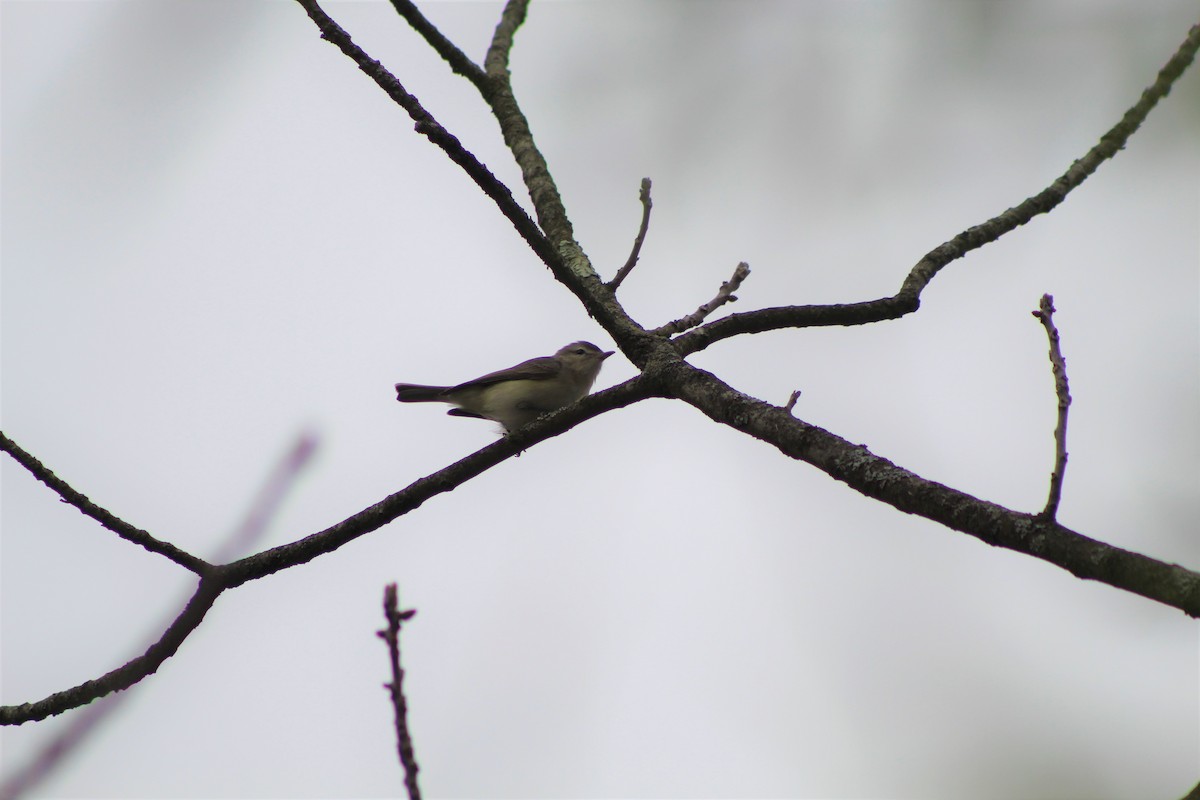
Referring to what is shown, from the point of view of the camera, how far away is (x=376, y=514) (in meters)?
3.10

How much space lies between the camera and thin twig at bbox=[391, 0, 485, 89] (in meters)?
4.20

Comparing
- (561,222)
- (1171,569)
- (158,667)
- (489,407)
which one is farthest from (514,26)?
(1171,569)

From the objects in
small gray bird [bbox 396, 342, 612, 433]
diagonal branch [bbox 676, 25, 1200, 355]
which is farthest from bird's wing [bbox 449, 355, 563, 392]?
diagonal branch [bbox 676, 25, 1200, 355]

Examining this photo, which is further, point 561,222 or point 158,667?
point 561,222

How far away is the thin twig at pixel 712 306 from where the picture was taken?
11.9 feet

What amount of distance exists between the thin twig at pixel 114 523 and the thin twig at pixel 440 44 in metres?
2.29

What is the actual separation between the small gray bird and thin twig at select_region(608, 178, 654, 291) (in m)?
2.93

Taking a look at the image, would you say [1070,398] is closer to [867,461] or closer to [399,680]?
[867,461]

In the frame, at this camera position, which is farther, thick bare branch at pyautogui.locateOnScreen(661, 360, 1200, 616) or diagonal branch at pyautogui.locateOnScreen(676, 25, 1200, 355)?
diagonal branch at pyautogui.locateOnScreen(676, 25, 1200, 355)

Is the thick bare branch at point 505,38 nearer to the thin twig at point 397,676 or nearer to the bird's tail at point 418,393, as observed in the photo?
the bird's tail at point 418,393

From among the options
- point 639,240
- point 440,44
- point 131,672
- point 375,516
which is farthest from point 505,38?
point 131,672

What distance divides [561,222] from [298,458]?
7.53ft

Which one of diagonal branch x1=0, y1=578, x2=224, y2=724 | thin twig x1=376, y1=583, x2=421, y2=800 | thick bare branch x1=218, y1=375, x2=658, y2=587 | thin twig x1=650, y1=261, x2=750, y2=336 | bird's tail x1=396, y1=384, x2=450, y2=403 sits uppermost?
bird's tail x1=396, y1=384, x2=450, y2=403

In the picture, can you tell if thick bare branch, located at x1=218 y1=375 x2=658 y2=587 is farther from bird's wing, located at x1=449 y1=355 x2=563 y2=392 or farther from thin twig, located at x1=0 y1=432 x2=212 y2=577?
bird's wing, located at x1=449 y1=355 x2=563 y2=392
